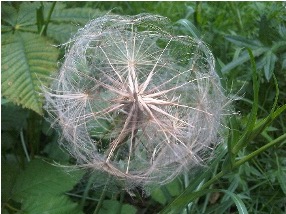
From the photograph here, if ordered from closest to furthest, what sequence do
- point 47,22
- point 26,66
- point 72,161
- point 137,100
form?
point 137,100, point 26,66, point 47,22, point 72,161

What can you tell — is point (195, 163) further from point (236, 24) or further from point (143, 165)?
point (236, 24)

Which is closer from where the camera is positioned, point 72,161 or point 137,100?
point 137,100

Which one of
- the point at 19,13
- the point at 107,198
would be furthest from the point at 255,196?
the point at 19,13

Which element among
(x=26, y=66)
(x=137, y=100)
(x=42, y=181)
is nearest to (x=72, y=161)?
(x=42, y=181)

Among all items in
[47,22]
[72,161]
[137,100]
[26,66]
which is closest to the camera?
[137,100]

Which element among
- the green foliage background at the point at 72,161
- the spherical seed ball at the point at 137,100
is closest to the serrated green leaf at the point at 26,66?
the green foliage background at the point at 72,161

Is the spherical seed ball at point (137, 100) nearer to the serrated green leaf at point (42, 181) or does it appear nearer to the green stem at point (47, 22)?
the serrated green leaf at point (42, 181)

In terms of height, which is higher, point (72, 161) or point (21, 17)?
point (21, 17)

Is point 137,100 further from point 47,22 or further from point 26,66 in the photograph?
point 47,22
